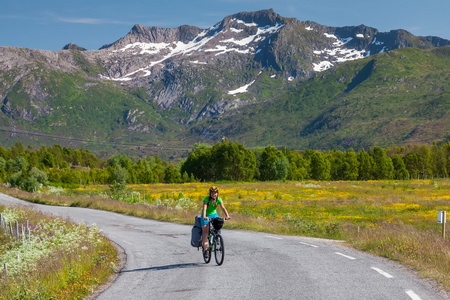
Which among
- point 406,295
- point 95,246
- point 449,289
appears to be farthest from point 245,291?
point 95,246

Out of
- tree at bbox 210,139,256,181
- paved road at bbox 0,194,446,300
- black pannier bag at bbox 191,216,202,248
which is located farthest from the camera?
tree at bbox 210,139,256,181

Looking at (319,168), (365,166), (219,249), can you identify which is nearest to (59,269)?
(219,249)

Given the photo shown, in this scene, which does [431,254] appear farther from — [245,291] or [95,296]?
[95,296]

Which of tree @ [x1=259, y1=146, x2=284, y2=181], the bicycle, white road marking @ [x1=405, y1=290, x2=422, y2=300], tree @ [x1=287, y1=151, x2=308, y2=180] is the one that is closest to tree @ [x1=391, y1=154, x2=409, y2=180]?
tree @ [x1=287, y1=151, x2=308, y2=180]

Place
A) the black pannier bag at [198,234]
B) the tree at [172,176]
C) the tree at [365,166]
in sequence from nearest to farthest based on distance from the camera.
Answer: the black pannier bag at [198,234] → the tree at [172,176] → the tree at [365,166]

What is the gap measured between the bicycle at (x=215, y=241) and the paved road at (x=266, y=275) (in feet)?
0.88

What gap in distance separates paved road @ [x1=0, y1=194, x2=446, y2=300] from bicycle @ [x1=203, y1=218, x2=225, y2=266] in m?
0.27

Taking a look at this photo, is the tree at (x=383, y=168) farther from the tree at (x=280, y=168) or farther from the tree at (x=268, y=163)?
the tree at (x=268, y=163)

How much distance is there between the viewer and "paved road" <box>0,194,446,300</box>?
8.92 metres

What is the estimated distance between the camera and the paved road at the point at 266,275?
892 cm

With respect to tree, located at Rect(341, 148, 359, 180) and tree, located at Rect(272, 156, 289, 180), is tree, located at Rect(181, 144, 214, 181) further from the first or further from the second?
tree, located at Rect(341, 148, 359, 180)

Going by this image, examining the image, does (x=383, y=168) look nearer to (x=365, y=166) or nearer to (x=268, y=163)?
(x=365, y=166)

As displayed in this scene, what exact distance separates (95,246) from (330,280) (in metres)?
8.42

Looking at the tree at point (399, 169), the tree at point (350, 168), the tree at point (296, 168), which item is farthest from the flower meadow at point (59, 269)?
the tree at point (399, 169)
